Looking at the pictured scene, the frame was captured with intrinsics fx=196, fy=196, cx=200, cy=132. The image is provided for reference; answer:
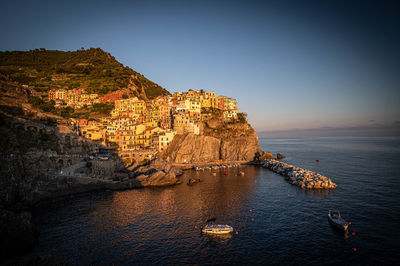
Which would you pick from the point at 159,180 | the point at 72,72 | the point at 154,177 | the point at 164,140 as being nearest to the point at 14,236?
the point at 154,177

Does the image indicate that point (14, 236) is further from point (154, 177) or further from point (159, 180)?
point (159, 180)

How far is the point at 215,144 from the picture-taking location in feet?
306

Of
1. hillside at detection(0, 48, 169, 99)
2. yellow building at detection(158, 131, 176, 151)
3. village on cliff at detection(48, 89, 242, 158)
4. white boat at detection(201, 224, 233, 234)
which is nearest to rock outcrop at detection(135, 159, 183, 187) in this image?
village on cliff at detection(48, 89, 242, 158)

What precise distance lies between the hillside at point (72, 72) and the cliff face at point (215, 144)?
65.6 metres

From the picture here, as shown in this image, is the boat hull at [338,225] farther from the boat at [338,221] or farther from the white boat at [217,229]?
the white boat at [217,229]

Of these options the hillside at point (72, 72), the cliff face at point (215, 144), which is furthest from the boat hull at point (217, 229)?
the hillside at point (72, 72)

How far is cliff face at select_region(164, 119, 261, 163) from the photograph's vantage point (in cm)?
8512

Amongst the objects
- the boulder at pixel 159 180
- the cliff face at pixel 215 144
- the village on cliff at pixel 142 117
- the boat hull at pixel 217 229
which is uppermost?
the village on cliff at pixel 142 117

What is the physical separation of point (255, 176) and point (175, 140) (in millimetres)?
37963

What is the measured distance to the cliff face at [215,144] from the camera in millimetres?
85125

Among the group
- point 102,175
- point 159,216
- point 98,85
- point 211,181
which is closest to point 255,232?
point 159,216

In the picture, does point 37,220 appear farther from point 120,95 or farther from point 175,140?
point 120,95

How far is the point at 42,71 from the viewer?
143 meters

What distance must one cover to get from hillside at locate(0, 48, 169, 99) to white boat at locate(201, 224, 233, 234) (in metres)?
115
